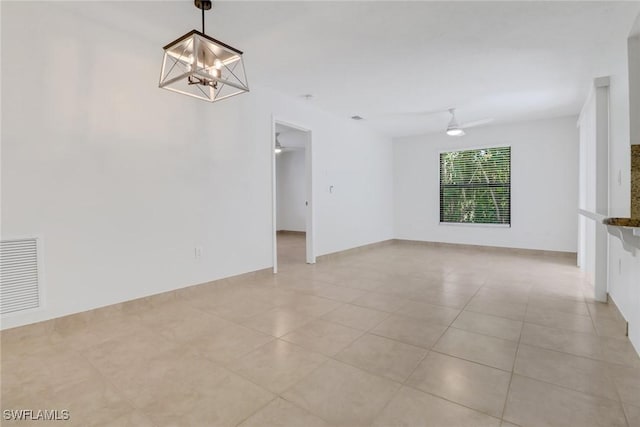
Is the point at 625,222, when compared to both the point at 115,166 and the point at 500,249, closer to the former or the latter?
the point at 115,166

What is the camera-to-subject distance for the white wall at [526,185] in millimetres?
5715

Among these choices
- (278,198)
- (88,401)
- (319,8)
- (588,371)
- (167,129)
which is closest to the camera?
(88,401)

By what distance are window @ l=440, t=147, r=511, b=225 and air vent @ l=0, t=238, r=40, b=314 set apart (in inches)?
267

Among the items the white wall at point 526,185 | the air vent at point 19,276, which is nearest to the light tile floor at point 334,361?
the air vent at point 19,276

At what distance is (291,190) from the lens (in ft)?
32.8

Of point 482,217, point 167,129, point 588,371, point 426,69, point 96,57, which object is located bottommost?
point 588,371

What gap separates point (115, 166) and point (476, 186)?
638 centimetres

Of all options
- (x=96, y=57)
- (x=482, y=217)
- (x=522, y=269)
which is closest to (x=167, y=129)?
(x=96, y=57)

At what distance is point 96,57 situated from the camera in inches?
107

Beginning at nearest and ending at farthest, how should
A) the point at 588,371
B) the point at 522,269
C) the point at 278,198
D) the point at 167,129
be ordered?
the point at 588,371 → the point at 167,129 → the point at 522,269 → the point at 278,198

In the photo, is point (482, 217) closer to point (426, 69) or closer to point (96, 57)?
point (426, 69)

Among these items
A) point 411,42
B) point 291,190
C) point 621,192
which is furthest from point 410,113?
point 291,190

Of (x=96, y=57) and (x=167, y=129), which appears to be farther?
(x=167, y=129)

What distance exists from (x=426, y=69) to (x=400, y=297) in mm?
2567
